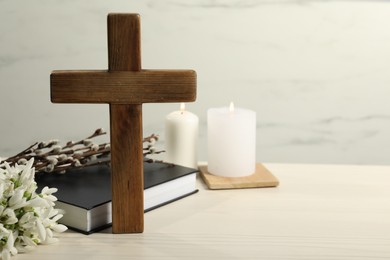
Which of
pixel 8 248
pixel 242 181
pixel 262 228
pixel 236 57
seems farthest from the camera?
pixel 236 57

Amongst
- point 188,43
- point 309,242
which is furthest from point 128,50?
point 188,43

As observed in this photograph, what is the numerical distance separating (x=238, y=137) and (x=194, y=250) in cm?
34

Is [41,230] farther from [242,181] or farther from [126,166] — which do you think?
[242,181]

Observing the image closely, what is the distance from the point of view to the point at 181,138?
1.02 m

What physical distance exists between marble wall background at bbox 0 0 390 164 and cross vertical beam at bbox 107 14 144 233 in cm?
101

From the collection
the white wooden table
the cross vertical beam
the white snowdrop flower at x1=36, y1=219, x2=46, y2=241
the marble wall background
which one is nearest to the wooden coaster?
the white wooden table

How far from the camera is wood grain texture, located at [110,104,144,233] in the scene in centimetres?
71

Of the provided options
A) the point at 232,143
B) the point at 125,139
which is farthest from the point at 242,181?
the point at 125,139

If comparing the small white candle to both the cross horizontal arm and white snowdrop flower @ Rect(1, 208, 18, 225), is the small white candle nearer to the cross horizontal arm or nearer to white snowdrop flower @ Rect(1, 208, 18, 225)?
the cross horizontal arm

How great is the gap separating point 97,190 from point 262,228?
23cm

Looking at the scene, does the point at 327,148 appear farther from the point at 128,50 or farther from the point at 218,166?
the point at 128,50

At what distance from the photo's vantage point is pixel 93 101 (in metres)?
0.70

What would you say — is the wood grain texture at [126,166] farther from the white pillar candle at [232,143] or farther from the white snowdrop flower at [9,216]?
the white pillar candle at [232,143]

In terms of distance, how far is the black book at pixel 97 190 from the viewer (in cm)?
73
